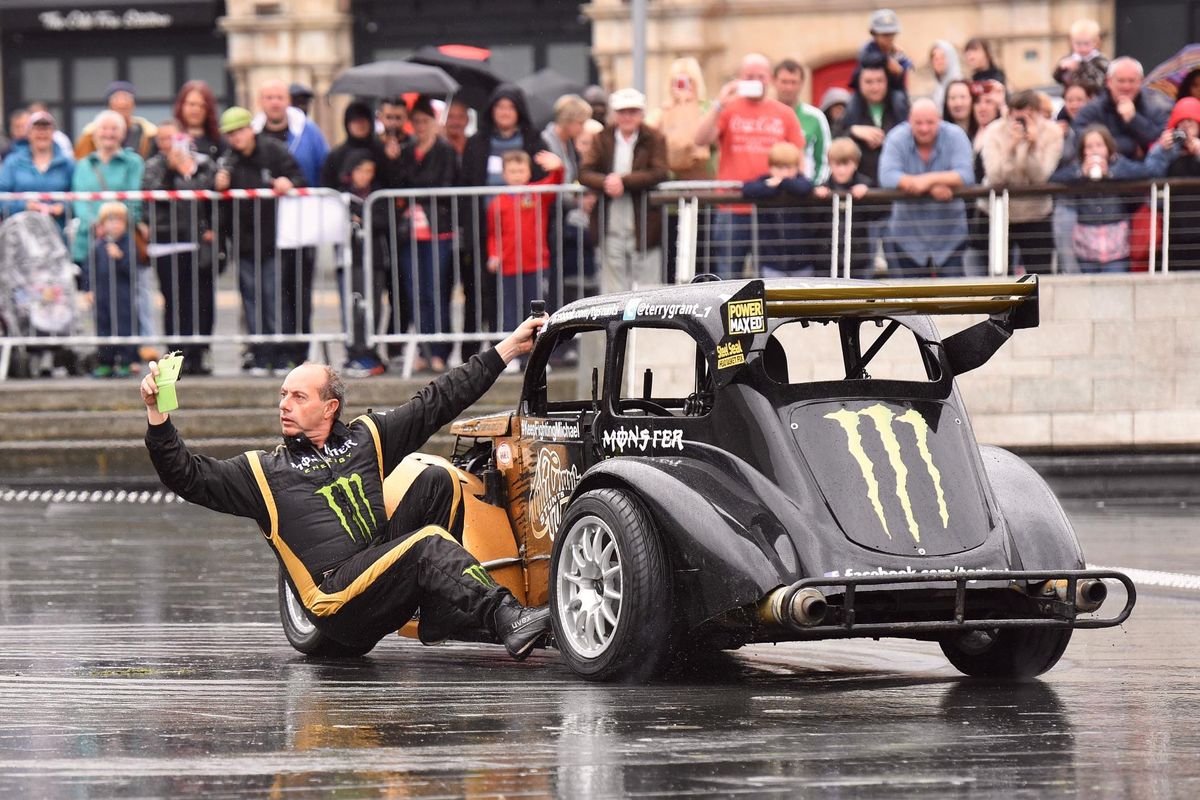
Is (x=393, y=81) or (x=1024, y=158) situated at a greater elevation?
(x=393, y=81)

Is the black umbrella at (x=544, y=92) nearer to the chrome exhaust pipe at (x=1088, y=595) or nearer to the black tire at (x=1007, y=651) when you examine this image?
the black tire at (x=1007, y=651)

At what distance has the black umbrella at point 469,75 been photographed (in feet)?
67.2

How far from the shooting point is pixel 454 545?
8.19 meters

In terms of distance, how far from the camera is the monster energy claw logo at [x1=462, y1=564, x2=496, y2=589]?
26.5ft

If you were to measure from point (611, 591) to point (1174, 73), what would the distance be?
37.5 feet

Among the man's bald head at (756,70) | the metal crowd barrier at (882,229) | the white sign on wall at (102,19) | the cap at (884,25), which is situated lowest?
the metal crowd barrier at (882,229)

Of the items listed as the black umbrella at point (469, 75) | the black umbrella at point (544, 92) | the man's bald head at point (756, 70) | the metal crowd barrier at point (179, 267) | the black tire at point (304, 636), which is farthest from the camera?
the black umbrella at point (544, 92)

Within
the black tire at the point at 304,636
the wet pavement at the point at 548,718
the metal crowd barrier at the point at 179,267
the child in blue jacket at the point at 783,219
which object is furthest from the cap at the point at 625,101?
the black tire at the point at 304,636

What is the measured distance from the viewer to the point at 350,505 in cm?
838

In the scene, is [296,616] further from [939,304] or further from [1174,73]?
[1174,73]

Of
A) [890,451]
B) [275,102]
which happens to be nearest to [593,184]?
[275,102]

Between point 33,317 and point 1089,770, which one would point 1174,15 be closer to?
point 33,317

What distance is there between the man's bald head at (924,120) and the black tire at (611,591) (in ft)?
27.7

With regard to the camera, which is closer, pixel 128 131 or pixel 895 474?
pixel 895 474
